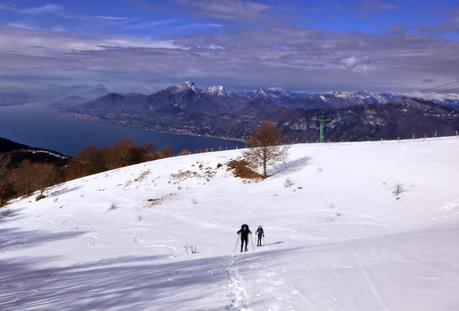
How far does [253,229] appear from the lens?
28203mm

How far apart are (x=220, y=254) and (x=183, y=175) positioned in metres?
31.7

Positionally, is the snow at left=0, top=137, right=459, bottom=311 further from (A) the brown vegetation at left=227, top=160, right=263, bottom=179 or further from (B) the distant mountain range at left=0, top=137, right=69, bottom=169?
(B) the distant mountain range at left=0, top=137, right=69, bottom=169

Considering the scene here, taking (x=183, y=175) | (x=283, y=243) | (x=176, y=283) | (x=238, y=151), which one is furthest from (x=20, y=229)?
(x=238, y=151)

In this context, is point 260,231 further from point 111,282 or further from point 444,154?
point 444,154

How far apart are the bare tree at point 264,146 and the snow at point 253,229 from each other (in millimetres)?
2054

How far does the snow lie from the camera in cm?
1266

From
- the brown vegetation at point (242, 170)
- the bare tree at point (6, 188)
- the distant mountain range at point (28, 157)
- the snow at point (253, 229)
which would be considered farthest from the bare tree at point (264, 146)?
the distant mountain range at point (28, 157)

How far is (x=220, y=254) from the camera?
2075 cm

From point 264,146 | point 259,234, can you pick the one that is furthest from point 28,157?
point 259,234

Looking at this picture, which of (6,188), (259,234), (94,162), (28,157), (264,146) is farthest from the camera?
(28,157)

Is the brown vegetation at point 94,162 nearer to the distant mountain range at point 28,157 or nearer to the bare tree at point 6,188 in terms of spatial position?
the bare tree at point 6,188

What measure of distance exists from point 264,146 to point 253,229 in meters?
20.6

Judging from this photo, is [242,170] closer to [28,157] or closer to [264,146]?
[264,146]

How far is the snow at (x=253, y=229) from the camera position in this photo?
1266cm
